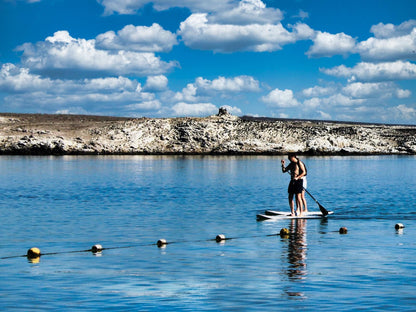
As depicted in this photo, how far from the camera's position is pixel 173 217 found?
32.2 meters

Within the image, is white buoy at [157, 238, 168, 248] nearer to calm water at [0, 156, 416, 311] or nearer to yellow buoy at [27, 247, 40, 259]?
calm water at [0, 156, 416, 311]

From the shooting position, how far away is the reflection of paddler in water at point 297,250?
17.3m

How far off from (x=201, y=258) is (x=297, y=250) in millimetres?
3358

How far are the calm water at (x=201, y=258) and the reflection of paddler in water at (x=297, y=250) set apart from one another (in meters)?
0.04

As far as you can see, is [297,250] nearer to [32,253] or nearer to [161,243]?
[161,243]

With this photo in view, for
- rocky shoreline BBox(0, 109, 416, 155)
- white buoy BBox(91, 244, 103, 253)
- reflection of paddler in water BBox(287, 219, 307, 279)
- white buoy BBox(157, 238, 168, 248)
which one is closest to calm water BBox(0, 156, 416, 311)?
reflection of paddler in water BBox(287, 219, 307, 279)

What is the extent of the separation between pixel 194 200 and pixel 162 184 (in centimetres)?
1535

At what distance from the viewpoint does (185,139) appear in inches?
5920

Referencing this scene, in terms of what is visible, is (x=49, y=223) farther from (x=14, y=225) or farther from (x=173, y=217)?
(x=173, y=217)

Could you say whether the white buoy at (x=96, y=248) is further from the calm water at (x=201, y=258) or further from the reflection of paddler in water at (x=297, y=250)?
the reflection of paddler in water at (x=297, y=250)

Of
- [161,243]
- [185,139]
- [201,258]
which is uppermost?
[185,139]

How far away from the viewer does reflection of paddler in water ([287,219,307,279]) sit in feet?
56.7

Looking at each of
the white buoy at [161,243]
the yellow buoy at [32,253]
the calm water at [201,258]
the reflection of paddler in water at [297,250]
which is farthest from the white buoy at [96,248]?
the reflection of paddler in water at [297,250]

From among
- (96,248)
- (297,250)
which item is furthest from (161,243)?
(297,250)
